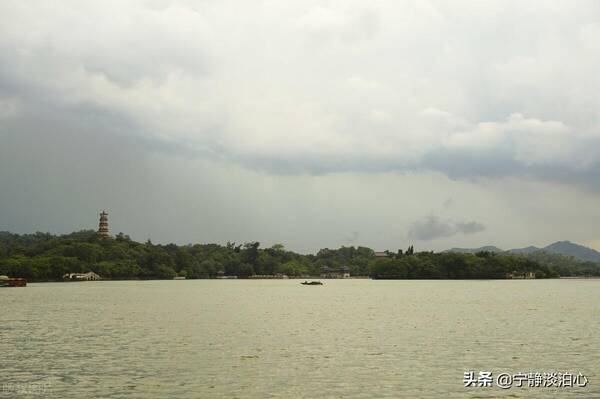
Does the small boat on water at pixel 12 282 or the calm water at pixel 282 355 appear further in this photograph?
the small boat on water at pixel 12 282

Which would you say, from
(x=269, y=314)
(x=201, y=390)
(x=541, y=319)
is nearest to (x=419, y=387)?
(x=201, y=390)

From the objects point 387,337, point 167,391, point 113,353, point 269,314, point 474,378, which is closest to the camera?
point 167,391

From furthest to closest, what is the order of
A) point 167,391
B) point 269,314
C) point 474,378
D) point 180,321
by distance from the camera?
point 269,314 → point 180,321 → point 474,378 → point 167,391

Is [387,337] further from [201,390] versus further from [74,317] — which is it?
[74,317]

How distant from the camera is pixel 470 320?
62.1 meters

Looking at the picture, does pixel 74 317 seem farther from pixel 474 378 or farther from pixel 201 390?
pixel 474 378

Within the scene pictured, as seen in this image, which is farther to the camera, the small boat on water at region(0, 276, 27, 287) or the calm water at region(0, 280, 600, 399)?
the small boat on water at region(0, 276, 27, 287)

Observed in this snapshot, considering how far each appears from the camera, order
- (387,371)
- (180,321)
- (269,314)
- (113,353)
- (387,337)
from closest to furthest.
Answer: (387,371) → (113,353) → (387,337) → (180,321) → (269,314)

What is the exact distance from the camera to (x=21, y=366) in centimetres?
3262

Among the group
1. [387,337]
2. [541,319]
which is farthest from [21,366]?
[541,319]

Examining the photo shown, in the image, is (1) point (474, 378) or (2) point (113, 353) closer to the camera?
(1) point (474, 378)

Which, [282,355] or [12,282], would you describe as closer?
[282,355]

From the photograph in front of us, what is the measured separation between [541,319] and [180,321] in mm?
37427

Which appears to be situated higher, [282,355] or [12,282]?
[12,282]
